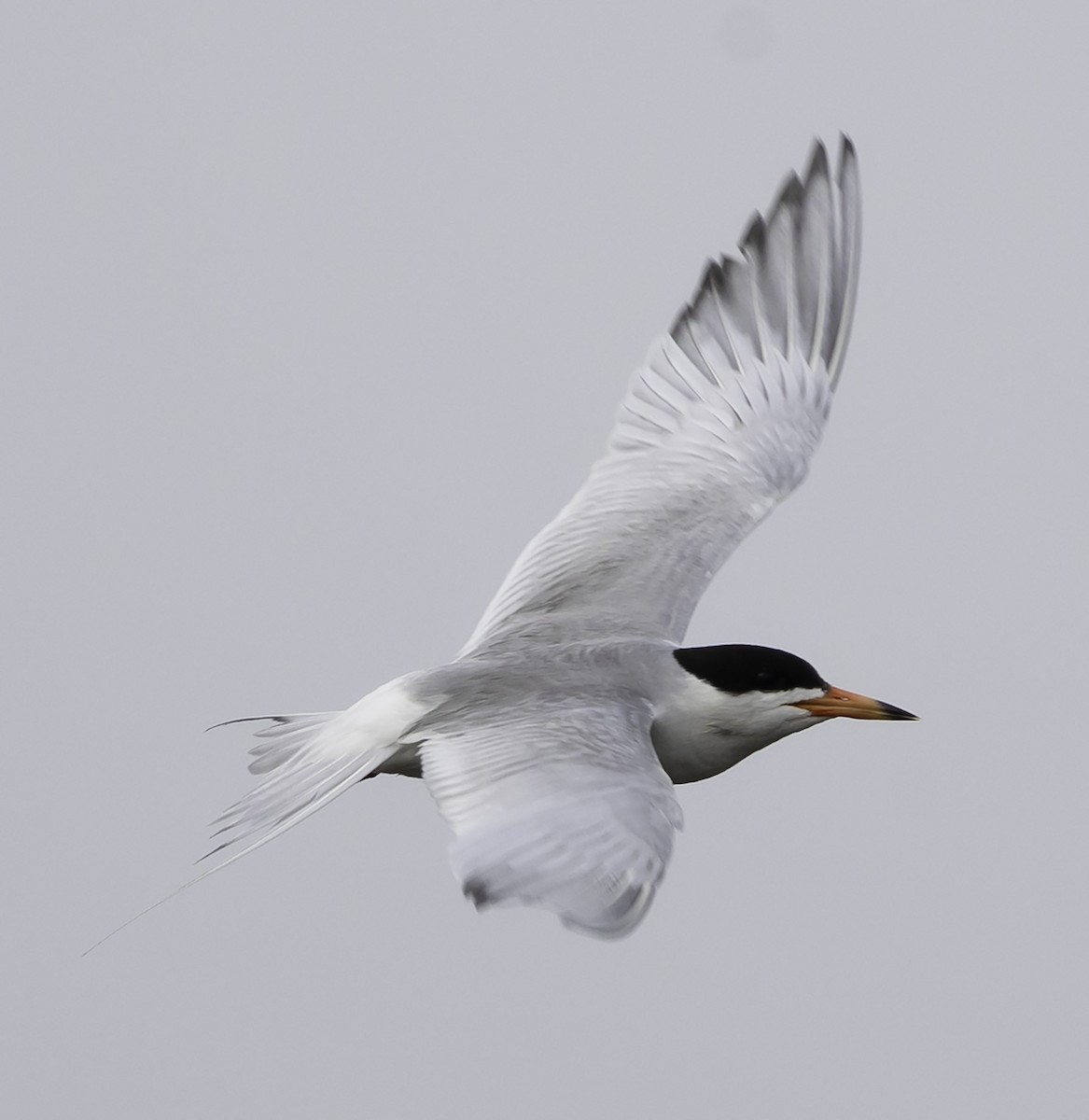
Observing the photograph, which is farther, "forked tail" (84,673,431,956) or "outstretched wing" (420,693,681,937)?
"forked tail" (84,673,431,956)

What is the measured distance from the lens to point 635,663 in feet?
17.5

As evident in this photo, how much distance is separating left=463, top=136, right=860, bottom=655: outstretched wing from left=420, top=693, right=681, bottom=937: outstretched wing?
829mm

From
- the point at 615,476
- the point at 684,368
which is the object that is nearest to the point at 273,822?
the point at 615,476

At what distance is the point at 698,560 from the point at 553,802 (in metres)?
1.77

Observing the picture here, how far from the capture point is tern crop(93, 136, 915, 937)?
14.3ft

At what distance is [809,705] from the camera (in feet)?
18.0

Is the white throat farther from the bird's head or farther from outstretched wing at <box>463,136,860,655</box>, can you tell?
outstretched wing at <box>463,136,860,655</box>

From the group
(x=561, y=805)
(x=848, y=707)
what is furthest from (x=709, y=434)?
(x=561, y=805)

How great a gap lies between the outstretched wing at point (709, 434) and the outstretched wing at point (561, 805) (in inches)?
32.6

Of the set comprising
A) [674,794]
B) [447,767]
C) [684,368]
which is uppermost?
[684,368]

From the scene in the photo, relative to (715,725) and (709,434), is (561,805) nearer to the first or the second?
(715,725)

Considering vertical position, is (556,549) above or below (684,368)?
below

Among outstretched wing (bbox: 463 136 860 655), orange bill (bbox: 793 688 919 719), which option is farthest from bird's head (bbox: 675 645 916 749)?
outstretched wing (bbox: 463 136 860 655)

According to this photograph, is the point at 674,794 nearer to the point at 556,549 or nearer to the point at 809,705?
the point at 809,705
